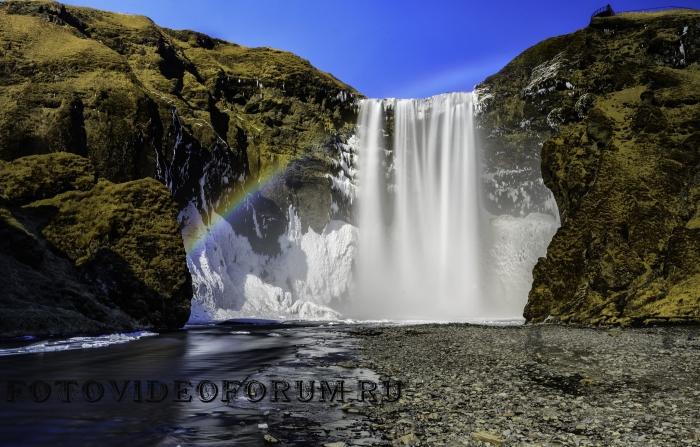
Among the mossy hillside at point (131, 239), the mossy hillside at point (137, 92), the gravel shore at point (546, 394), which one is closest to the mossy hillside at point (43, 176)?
the mossy hillside at point (131, 239)

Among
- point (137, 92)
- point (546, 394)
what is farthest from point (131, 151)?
point (546, 394)

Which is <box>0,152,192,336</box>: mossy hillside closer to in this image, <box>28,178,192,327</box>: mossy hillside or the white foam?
<box>28,178,192,327</box>: mossy hillside

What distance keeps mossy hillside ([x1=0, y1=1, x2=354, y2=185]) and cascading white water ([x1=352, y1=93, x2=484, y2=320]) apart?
9.28 meters

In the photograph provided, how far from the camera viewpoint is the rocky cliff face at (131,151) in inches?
1435

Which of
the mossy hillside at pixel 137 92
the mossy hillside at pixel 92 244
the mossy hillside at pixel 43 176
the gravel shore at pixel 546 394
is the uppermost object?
the mossy hillside at pixel 137 92

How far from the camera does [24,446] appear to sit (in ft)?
27.8

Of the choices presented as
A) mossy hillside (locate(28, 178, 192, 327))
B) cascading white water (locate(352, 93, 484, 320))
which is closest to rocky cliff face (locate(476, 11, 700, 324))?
cascading white water (locate(352, 93, 484, 320))

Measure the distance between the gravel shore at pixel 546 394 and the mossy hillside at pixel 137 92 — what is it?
3913cm

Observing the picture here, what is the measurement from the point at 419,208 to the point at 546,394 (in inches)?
2315

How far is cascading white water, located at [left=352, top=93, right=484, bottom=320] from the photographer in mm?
67562

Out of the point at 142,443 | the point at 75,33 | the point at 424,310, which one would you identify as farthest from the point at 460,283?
the point at 142,443

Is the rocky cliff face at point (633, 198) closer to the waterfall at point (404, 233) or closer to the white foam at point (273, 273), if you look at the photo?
the waterfall at point (404, 233)

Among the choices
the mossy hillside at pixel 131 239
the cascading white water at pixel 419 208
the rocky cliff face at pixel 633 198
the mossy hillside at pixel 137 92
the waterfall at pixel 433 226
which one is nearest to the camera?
the rocky cliff face at pixel 633 198

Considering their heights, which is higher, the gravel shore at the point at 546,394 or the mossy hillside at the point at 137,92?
the mossy hillside at the point at 137,92
